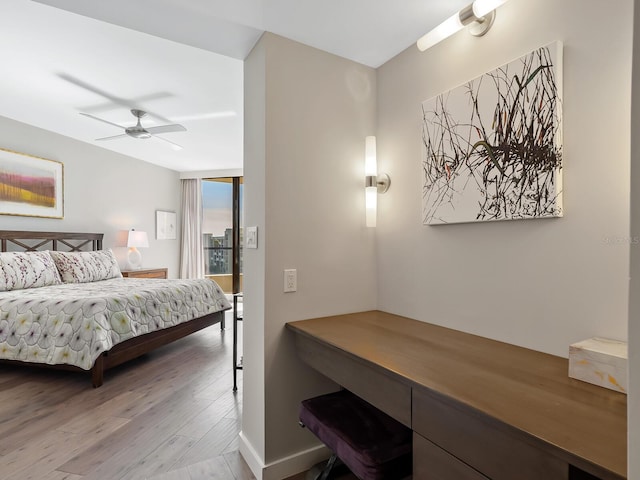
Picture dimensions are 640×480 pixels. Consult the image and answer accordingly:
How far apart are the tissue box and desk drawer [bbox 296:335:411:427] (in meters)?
0.50

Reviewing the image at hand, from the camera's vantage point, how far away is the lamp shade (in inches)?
212

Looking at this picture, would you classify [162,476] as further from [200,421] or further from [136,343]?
[136,343]

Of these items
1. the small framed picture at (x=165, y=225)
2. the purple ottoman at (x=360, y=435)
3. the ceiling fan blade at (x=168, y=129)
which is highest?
the ceiling fan blade at (x=168, y=129)

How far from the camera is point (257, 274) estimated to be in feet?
5.98

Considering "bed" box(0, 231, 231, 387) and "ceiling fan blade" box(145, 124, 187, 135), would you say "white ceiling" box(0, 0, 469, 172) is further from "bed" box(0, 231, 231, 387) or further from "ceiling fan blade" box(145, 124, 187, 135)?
"bed" box(0, 231, 231, 387)

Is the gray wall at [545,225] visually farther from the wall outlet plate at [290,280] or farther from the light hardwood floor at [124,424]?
the light hardwood floor at [124,424]

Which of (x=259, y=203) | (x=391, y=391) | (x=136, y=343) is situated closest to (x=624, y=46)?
(x=391, y=391)

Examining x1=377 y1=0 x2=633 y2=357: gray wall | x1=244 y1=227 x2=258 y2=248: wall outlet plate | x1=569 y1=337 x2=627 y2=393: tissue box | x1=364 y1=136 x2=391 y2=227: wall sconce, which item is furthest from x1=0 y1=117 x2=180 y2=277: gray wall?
x1=569 y1=337 x2=627 y2=393: tissue box

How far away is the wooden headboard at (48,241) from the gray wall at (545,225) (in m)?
4.55

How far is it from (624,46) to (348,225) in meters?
1.31

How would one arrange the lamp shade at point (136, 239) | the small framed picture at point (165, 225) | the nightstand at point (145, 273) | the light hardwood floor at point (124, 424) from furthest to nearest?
the small framed picture at point (165, 225), the lamp shade at point (136, 239), the nightstand at point (145, 273), the light hardwood floor at point (124, 424)

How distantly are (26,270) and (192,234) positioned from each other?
126 inches

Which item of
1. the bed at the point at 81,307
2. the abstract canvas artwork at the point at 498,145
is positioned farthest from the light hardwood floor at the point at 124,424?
the abstract canvas artwork at the point at 498,145

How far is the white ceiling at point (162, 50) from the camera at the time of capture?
5.22ft
